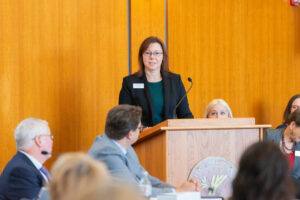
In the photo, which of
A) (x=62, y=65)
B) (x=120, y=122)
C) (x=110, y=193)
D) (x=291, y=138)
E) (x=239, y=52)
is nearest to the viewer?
(x=110, y=193)

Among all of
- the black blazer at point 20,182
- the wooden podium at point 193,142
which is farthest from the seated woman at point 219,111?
the black blazer at point 20,182

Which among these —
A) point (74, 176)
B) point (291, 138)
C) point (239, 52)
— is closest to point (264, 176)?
point (74, 176)

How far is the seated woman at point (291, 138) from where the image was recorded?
160 inches

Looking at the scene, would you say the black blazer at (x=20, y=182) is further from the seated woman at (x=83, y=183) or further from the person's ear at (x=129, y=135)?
the seated woman at (x=83, y=183)

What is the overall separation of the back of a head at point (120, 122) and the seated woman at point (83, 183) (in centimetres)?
183

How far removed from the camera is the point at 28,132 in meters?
3.16

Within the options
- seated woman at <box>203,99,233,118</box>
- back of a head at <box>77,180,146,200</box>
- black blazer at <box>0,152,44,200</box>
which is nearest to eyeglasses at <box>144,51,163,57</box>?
seated woman at <box>203,99,233,118</box>

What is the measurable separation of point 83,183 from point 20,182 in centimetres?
186

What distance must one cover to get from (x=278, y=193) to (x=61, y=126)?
386cm

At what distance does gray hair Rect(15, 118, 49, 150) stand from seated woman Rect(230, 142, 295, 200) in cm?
183

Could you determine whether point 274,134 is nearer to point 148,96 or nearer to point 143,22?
point 148,96

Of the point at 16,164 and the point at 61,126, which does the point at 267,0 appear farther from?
the point at 16,164

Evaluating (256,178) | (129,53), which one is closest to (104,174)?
(256,178)

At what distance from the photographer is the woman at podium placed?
4.54 metres
